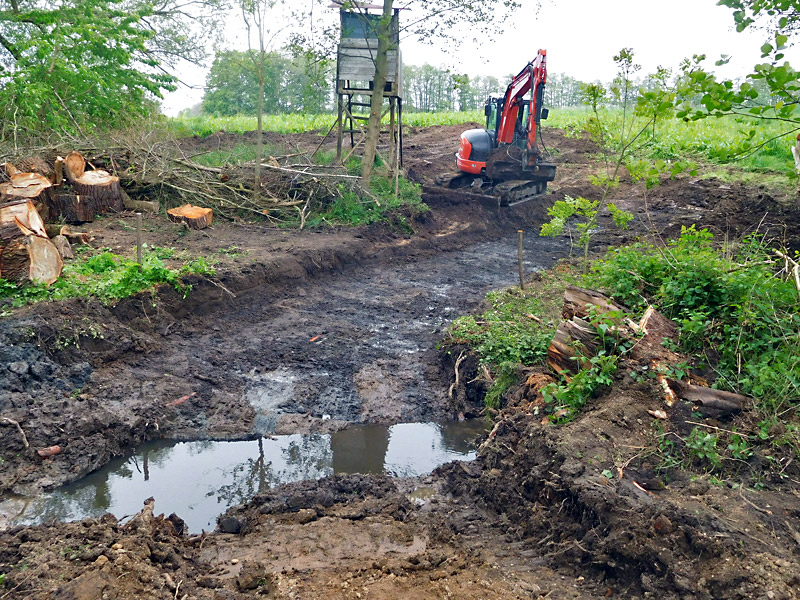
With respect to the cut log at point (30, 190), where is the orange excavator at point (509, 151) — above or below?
above

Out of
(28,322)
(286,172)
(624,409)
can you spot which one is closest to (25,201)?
(28,322)

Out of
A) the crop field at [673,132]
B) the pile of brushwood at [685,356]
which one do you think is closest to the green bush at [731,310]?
the pile of brushwood at [685,356]

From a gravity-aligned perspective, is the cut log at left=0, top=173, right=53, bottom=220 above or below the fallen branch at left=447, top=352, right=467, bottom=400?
above

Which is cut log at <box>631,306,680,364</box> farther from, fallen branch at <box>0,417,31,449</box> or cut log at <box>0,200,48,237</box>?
cut log at <box>0,200,48,237</box>

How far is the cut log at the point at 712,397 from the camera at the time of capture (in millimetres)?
4500

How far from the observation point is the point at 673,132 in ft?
73.7

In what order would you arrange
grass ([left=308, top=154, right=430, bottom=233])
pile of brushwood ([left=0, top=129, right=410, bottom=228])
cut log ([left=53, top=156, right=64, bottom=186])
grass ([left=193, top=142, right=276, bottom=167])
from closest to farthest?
1. cut log ([left=53, top=156, right=64, bottom=186])
2. pile of brushwood ([left=0, top=129, right=410, bottom=228])
3. grass ([left=308, top=154, right=430, bottom=233])
4. grass ([left=193, top=142, right=276, bottom=167])

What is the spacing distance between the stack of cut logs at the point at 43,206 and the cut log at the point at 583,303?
668cm

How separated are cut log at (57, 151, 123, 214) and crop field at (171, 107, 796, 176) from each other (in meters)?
9.28

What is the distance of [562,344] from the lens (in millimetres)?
5527

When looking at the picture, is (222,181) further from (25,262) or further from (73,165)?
(25,262)

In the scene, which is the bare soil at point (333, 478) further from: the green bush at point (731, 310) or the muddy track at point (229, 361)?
the green bush at point (731, 310)

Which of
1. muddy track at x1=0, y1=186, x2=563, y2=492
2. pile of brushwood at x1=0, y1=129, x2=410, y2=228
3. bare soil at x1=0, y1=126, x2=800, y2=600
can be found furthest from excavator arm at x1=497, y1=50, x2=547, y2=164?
bare soil at x1=0, y1=126, x2=800, y2=600

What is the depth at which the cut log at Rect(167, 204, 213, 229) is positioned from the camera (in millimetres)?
11329
